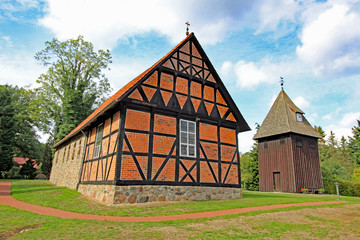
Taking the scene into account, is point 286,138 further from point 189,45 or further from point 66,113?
point 66,113

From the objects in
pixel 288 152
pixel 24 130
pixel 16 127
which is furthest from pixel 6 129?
pixel 288 152

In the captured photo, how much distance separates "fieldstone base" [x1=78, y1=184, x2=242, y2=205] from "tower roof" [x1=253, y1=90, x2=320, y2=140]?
46.1 feet

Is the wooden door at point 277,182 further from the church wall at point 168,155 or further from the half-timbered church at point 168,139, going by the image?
the church wall at point 168,155

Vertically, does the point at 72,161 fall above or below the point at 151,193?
above

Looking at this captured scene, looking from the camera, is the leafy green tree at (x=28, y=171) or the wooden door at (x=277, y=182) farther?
the leafy green tree at (x=28, y=171)

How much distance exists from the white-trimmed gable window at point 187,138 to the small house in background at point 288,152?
14.8 metres

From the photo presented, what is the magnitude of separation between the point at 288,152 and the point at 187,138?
15403 mm

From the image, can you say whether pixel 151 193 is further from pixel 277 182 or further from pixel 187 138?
pixel 277 182

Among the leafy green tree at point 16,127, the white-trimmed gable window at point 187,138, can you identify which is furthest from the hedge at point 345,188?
the leafy green tree at point 16,127

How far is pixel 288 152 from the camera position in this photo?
24.0 metres

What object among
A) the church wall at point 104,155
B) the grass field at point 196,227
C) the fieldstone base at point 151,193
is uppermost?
the church wall at point 104,155

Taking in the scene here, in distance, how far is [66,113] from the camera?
26.5 metres

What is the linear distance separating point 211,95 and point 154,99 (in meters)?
4.07

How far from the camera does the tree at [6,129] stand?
29.9 meters
